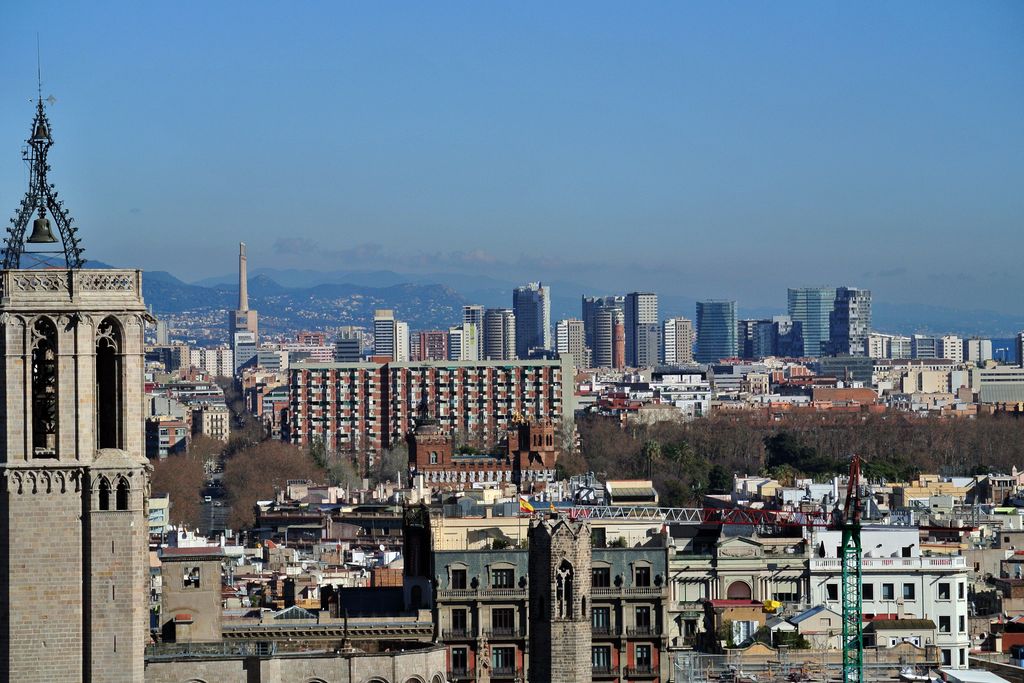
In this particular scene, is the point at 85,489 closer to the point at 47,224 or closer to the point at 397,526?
the point at 47,224

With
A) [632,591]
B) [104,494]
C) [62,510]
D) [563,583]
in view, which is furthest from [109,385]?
[632,591]

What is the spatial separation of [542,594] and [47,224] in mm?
10667

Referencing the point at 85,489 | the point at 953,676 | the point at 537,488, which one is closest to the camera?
the point at 85,489

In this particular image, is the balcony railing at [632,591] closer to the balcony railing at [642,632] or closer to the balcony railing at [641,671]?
the balcony railing at [642,632]

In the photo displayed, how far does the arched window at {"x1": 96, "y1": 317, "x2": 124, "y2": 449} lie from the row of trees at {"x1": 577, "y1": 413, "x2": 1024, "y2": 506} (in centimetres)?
8808

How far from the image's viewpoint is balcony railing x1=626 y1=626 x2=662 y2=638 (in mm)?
61375

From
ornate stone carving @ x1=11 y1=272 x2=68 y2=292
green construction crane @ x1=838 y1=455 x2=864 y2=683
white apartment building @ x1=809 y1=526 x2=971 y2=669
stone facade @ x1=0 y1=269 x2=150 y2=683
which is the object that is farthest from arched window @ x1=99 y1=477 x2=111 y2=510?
white apartment building @ x1=809 y1=526 x2=971 y2=669

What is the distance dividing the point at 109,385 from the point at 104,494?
5.97 ft

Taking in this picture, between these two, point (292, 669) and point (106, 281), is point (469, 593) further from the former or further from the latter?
point (106, 281)

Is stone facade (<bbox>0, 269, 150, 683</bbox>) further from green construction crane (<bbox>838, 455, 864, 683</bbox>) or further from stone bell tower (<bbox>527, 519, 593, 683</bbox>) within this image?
green construction crane (<bbox>838, 455, 864, 683</bbox>)

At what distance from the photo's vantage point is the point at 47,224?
44.0 metres

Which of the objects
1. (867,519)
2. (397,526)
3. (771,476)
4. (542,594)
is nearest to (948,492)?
(771,476)

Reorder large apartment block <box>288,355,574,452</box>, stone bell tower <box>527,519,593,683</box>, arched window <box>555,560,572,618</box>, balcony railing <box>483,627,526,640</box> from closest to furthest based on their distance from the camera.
Answer: 1. stone bell tower <box>527,519,593,683</box>
2. arched window <box>555,560,572,618</box>
3. balcony railing <box>483,627,526,640</box>
4. large apartment block <box>288,355,574,452</box>

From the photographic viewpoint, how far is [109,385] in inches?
1729
